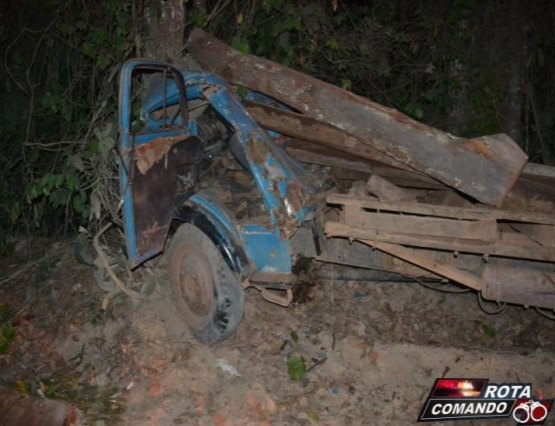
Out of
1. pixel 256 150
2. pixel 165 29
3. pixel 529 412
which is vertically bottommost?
pixel 529 412

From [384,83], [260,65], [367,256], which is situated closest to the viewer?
[367,256]

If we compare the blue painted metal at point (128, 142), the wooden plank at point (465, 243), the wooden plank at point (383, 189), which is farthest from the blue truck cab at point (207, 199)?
the wooden plank at point (383, 189)

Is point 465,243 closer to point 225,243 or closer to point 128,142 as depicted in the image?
point 225,243

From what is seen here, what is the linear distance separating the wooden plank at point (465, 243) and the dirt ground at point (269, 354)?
100 cm

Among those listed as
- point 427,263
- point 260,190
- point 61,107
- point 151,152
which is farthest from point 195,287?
point 61,107

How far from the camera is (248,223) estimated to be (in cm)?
337

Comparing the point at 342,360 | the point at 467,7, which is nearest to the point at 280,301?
the point at 342,360

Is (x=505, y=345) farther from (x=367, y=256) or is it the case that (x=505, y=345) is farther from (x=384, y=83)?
(x=384, y=83)

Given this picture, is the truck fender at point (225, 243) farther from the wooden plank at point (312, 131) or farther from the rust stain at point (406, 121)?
the rust stain at point (406, 121)

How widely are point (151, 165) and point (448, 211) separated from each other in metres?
2.06

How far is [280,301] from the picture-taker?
11.5 ft

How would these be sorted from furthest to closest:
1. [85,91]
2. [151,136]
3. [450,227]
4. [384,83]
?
1. [384,83]
2. [85,91]
3. [151,136]
4. [450,227]

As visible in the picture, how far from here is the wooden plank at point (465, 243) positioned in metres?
3.12

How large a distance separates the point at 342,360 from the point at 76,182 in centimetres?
269
